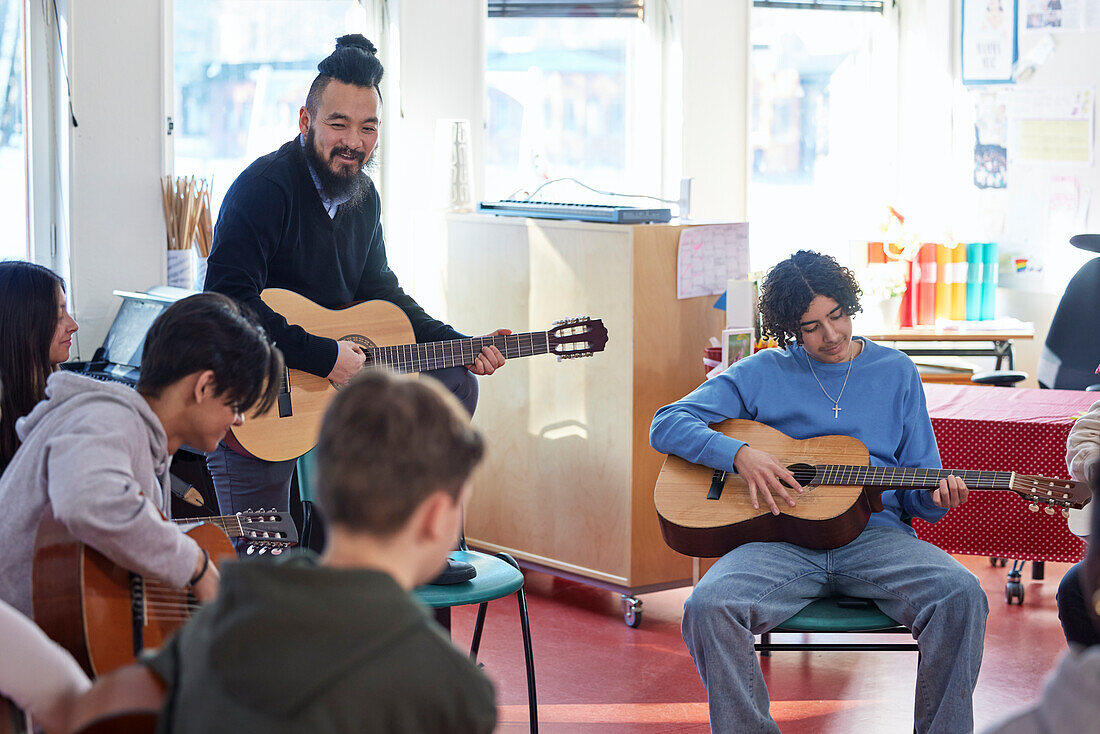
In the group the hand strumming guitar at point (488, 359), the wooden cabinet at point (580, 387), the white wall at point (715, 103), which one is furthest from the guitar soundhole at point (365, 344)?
the white wall at point (715, 103)

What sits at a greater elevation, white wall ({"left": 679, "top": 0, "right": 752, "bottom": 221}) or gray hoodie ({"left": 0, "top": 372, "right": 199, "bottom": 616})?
white wall ({"left": 679, "top": 0, "right": 752, "bottom": 221})

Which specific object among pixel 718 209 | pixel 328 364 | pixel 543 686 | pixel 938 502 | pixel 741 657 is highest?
pixel 718 209

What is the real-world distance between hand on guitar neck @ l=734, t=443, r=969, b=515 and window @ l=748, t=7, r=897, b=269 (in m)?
2.97

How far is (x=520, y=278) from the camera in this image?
390 centimetres

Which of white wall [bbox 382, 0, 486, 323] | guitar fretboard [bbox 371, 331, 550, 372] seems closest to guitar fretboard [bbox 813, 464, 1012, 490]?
guitar fretboard [bbox 371, 331, 550, 372]

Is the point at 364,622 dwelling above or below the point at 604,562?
above

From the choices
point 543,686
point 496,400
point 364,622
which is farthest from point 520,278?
point 364,622

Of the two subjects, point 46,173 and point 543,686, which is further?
point 46,173

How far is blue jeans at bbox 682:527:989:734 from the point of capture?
242 cm

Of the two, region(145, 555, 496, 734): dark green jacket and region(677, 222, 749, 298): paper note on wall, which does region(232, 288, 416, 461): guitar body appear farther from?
region(145, 555, 496, 734): dark green jacket

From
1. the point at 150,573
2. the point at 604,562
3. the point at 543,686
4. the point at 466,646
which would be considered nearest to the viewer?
the point at 150,573

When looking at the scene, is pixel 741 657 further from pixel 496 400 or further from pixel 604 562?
pixel 496 400

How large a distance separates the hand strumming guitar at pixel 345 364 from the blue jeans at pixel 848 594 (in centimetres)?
99

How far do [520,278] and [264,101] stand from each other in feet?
4.46
